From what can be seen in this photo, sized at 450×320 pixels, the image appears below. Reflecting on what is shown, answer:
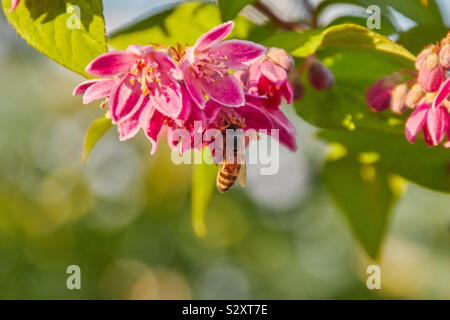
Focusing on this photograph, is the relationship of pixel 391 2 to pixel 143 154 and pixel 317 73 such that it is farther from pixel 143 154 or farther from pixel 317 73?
pixel 143 154

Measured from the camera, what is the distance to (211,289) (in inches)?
321

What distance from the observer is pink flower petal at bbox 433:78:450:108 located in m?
1.23

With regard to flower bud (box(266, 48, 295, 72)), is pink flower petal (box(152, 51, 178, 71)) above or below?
below

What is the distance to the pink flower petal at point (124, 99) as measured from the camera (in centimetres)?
119

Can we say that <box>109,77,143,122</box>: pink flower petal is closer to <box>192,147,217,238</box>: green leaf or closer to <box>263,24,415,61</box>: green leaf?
<box>263,24,415,61</box>: green leaf

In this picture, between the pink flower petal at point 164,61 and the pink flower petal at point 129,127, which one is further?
the pink flower petal at point 129,127

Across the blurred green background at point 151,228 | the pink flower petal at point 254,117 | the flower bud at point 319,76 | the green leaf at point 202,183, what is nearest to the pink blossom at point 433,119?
the flower bud at point 319,76

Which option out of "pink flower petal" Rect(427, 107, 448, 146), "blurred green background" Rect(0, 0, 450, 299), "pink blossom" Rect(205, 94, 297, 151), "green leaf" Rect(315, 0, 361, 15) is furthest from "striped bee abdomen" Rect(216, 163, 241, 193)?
"blurred green background" Rect(0, 0, 450, 299)

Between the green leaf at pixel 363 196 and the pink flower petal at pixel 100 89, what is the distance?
3.85 ft

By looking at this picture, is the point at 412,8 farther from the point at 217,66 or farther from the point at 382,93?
the point at 217,66

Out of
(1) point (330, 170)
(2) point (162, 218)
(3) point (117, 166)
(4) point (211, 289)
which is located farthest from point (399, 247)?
(1) point (330, 170)

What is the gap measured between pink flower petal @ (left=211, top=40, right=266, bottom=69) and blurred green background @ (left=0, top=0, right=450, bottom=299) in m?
5.22

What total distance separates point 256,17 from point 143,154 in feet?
18.9

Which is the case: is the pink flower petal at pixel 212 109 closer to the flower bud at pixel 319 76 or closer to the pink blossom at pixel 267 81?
the pink blossom at pixel 267 81
